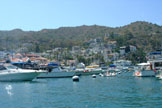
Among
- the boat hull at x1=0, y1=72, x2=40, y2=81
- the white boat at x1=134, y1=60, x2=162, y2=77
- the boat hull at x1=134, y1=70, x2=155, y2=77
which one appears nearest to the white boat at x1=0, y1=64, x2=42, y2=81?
the boat hull at x1=0, y1=72, x2=40, y2=81

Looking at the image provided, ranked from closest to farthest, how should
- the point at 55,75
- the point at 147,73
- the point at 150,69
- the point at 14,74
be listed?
the point at 14,74 < the point at 147,73 < the point at 150,69 < the point at 55,75

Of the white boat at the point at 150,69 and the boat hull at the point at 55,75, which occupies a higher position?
the white boat at the point at 150,69

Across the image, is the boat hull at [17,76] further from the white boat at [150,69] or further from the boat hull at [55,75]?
the white boat at [150,69]

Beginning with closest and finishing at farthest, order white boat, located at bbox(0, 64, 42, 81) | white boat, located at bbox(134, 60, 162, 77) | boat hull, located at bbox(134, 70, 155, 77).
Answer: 1. white boat, located at bbox(0, 64, 42, 81)
2. boat hull, located at bbox(134, 70, 155, 77)
3. white boat, located at bbox(134, 60, 162, 77)

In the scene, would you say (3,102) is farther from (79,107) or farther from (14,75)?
(14,75)

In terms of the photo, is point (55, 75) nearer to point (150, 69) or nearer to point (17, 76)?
point (17, 76)

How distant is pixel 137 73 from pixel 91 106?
4646 cm

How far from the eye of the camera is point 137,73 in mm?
69188

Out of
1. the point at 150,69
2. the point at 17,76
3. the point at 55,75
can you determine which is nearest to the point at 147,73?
the point at 150,69

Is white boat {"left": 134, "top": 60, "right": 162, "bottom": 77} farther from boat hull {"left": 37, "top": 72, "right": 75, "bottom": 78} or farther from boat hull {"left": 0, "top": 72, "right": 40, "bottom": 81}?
boat hull {"left": 0, "top": 72, "right": 40, "bottom": 81}

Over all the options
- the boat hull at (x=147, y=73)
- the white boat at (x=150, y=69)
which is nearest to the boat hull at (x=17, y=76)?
the boat hull at (x=147, y=73)

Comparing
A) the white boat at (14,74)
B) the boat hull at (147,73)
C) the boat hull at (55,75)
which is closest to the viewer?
the white boat at (14,74)

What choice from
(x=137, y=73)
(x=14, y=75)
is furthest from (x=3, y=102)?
(x=137, y=73)

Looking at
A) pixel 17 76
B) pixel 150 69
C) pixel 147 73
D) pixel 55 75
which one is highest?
pixel 150 69
